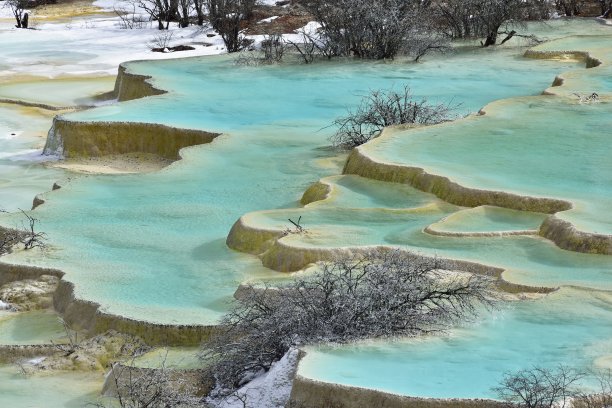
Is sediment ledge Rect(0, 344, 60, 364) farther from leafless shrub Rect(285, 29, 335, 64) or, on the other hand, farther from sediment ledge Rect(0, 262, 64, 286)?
leafless shrub Rect(285, 29, 335, 64)

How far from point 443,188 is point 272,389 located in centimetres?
366

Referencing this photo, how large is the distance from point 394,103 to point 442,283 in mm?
6231

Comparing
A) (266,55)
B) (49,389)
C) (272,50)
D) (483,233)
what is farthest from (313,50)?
(49,389)

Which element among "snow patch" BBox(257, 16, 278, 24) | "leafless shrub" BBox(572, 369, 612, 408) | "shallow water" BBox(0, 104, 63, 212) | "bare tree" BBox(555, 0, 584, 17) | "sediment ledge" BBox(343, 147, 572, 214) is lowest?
"shallow water" BBox(0, 104, 63, 212)

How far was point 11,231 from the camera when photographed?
33.8ft

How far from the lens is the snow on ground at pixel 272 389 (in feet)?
22.5

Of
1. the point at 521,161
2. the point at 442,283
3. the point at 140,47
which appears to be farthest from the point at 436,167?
the point at 140,47

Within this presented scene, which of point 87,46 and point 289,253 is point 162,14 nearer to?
point 87,46

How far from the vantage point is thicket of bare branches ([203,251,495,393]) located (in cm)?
708

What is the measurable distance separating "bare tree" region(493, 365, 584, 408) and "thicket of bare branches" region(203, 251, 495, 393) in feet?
2.92

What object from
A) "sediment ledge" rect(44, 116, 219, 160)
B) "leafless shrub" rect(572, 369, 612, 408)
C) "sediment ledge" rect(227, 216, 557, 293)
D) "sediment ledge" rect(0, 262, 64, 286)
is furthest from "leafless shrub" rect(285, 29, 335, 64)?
"leafless shrub" rect(572, 369, 612, 408)

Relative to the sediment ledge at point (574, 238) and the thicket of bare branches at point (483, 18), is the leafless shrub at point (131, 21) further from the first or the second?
the sediment ledge at point (574, 238)

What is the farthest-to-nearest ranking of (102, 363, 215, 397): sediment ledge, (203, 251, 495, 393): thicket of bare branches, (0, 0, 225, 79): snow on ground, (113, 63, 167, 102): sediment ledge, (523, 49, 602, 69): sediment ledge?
(0, 0, 225, 79): snow on ground → (523, 49, 602, 69): sediment ledge → (113, 63, 167, 102): sediment ledge → (102, 363, 215, 397): sediment ledge → (203, 251, 495, 393): thicket of bare branches

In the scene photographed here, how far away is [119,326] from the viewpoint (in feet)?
27.3
